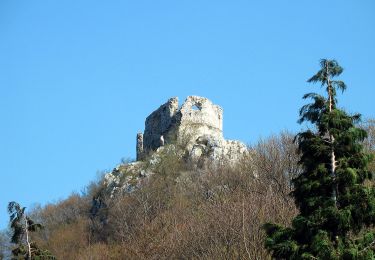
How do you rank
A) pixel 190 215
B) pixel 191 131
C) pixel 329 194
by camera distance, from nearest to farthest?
pixel 329 194 → pixel 190 215 → pixel 191 131

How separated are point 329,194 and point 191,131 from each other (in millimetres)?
46340

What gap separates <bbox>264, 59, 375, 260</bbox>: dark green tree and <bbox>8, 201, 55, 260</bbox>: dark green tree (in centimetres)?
780

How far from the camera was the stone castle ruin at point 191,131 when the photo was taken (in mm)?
57366

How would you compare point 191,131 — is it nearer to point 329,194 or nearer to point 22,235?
point 22,235

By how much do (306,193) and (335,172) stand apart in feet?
2.29

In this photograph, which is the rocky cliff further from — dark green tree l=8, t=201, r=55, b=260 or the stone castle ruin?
dark green tree l=8, t=201, r=55, b=260

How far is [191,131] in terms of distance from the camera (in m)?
61.3

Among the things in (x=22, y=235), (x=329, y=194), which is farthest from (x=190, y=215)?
(x=329, y=194)

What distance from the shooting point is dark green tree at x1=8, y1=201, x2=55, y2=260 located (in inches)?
824

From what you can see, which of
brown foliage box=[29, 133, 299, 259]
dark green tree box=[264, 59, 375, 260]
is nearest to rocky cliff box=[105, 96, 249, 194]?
brown foliage box=[29, 133, 299, 259]

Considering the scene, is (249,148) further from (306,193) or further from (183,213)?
(306,193)

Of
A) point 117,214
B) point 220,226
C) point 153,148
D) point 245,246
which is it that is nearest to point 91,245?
point 117,214

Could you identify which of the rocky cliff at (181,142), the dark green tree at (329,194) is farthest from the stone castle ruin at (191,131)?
the dark green tree at (329,194)

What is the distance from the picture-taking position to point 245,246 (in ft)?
83.5
